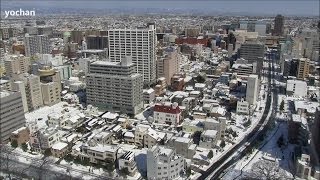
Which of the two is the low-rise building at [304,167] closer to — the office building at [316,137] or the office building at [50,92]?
the office building at [316,137]

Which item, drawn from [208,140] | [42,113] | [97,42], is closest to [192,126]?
[208,140]

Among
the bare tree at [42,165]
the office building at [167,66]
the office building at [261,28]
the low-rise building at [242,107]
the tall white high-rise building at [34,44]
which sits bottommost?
the bare tree at [42,165]

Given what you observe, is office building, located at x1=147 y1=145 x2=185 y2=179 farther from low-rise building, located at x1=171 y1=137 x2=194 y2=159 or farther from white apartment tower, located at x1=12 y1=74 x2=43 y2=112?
white apartment tower, located at x1=12 y1=74 x2=43 y2=112

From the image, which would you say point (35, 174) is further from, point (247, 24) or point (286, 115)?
point (247, 24)

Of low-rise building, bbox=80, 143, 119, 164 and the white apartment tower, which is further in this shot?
the white apartment tower

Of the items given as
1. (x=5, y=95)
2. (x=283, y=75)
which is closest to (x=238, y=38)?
(x=283, y=75)

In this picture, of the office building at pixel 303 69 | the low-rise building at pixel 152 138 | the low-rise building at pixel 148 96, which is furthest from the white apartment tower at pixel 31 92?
the office building at pixel 303 69

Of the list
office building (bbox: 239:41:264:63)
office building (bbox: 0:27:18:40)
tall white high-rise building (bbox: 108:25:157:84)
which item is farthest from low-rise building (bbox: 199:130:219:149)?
office building (bbox: 0:27:18:40)
